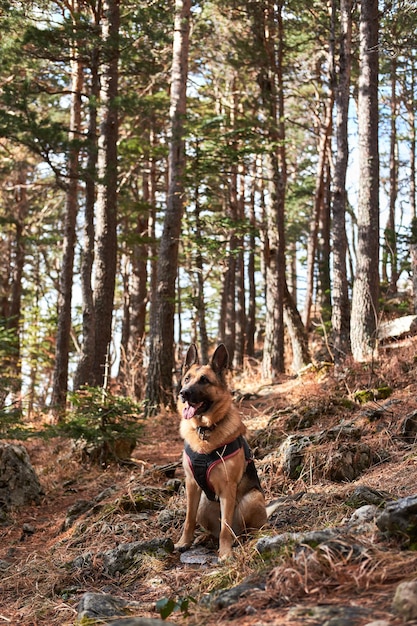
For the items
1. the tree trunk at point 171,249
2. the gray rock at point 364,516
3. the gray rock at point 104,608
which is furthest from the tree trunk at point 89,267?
the gray rock at point 364,516

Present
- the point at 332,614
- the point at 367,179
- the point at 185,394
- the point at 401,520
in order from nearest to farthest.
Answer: the point at 332,614 < the point at 401,520 < the point at 185,394 < the point at 367,179

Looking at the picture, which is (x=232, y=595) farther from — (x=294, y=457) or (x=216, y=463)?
(x=294, y=457)

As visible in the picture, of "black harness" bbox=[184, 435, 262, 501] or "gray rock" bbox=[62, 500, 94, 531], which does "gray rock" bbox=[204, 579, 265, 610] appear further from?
"gray rock" bbox=[62, 500, 94, 531]

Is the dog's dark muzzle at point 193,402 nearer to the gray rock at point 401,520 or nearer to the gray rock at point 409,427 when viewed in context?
the gray rock at point 401,520

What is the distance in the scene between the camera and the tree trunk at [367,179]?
1233cm

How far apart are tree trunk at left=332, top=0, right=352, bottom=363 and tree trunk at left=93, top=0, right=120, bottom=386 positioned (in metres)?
5.23

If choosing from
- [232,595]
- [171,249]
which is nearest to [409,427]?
[232,595]

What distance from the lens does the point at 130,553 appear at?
18.1 feet

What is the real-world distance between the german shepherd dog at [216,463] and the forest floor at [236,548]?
1.06 ft

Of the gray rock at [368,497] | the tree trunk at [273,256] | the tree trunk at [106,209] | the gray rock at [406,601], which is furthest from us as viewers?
the tree trunk at [273,256]

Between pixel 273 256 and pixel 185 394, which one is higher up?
pixel 273 256

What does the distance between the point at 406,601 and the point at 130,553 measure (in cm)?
328

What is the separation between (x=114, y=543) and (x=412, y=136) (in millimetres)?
27515

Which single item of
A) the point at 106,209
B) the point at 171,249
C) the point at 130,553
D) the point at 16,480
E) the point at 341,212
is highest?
the point at 106,209
